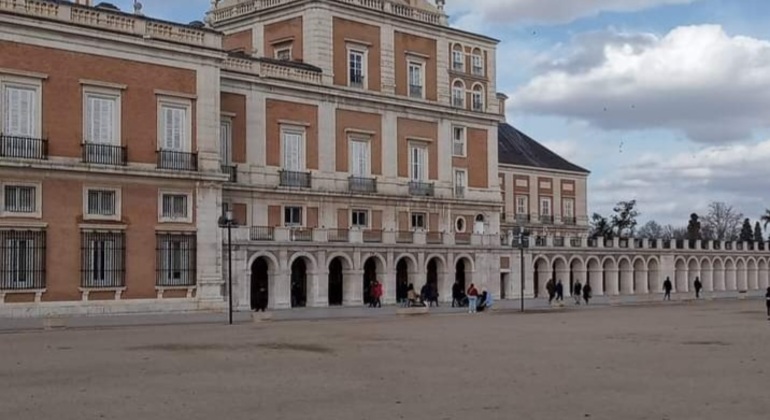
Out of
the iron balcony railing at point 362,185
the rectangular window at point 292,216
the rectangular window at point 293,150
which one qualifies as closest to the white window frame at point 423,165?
the iron balcony railing at point 362,185

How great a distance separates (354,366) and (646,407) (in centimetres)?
738

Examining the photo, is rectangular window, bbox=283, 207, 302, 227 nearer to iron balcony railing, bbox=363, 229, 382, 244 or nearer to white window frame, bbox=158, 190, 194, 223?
iron balcony railing, bbox=363, 229, 382, 244

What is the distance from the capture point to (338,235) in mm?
56094

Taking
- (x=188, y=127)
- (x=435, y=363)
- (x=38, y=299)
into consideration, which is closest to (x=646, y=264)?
(x=188, y=127)

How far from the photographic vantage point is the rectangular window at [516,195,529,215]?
3477 inches

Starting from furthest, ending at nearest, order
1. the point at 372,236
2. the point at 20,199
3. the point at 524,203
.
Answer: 1. the point at 524,203
2. the point at 372,236
3. the point at 20,199

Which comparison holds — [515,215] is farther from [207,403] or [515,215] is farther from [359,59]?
[207,403]

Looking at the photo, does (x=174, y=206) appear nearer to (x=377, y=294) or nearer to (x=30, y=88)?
(x=30, y=88)

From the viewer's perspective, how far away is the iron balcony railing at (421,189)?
62844 mm

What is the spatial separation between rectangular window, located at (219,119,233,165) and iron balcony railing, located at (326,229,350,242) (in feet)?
20.3

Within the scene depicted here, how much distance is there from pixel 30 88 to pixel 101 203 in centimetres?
525

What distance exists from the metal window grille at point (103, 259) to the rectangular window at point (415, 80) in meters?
24.1

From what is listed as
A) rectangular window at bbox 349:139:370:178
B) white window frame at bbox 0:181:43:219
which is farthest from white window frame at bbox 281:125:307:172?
white window frame at bbox 0:181:43:219

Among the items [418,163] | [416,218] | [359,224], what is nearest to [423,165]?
[418,163]
